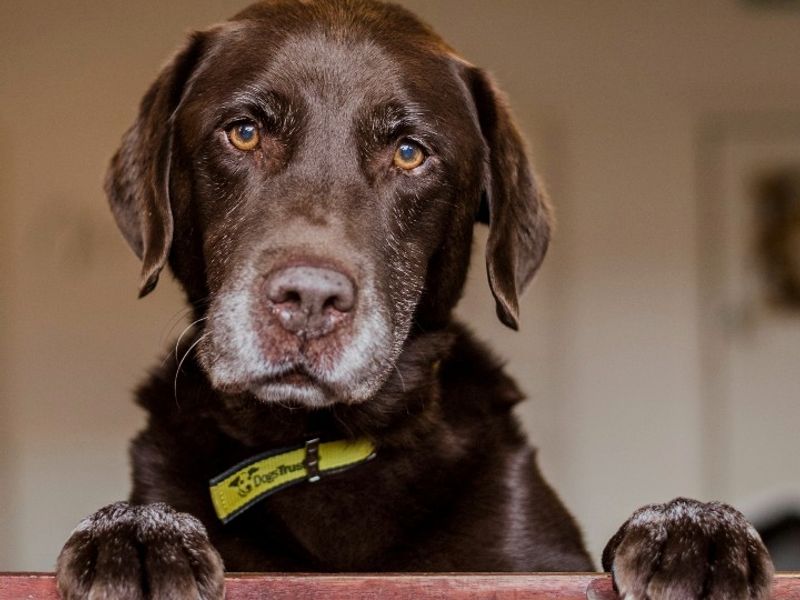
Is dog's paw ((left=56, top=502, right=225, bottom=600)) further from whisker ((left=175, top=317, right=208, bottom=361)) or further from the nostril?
whisker ((left=175, top=317, right=208, bottom=361))

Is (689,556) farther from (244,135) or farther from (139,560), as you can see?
(244,135)

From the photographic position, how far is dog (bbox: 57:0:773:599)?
1.82 meters

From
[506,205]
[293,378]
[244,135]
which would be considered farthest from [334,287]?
[506,205]

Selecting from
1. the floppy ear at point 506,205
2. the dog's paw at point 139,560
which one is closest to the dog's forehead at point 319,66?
the floppy ear at point 506,205

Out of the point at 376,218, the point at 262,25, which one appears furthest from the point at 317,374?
the point at 262,25

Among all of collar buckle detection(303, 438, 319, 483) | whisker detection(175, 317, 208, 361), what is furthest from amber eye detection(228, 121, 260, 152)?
collar buckle detection(303, 438, 319, 483)

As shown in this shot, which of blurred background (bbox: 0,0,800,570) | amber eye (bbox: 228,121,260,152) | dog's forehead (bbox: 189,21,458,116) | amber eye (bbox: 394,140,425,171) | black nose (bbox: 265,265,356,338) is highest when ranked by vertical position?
dog's forehead (bbox: 189,21,458,116)

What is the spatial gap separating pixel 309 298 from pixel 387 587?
455 mm

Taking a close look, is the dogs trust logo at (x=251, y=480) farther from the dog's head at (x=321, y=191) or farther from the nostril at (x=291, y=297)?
the nostril at (x=291, y=297)

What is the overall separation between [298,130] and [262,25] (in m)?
0.28

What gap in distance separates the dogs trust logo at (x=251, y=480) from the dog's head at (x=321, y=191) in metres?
0.20

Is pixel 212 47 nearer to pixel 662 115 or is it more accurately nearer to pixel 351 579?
pixel 351 579

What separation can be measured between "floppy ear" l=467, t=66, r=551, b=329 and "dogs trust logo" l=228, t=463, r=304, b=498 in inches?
20.9

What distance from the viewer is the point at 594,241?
5125 mm
